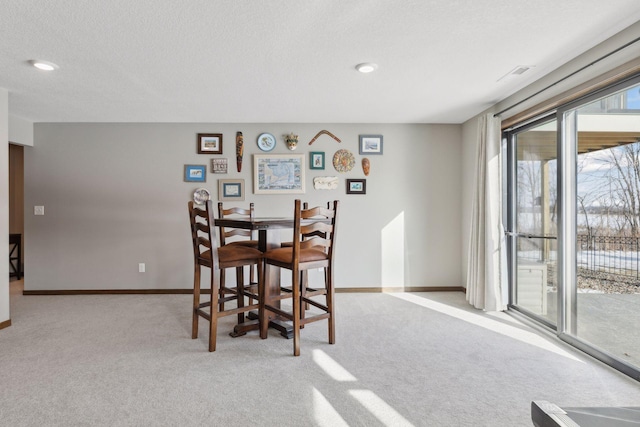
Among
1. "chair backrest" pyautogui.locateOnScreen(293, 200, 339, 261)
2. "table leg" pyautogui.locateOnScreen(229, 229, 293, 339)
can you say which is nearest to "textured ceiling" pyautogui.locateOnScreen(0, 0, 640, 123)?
"chair backrest" pyautogui.locateOnScreen(293, 200, 339, 261)

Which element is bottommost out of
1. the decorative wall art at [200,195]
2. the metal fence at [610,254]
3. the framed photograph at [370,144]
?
the metal fence at [610,254]

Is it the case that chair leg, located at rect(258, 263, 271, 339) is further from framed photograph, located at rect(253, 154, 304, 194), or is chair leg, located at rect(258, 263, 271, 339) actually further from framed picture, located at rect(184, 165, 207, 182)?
framed picture, located at rect(184, 165, 207, 182)

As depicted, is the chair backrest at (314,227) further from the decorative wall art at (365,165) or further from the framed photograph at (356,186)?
the decorative wall art at (365,165)

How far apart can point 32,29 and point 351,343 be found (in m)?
3.03

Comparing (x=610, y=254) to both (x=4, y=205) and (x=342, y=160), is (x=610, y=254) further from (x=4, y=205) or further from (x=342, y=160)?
(x=4, y=205)

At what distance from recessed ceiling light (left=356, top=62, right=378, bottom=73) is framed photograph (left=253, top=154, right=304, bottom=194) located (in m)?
1.81

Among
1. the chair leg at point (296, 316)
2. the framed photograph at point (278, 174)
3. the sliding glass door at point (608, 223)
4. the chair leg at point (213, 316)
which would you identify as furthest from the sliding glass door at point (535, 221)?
the chair leg at point (213, 316)

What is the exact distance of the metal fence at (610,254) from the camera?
2260 mm

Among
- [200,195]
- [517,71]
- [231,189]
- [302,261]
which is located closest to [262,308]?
[302,261]

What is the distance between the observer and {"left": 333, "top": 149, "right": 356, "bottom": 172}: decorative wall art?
14.3 ft

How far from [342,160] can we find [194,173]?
1.92 meters

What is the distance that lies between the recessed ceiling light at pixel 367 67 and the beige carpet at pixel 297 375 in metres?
2.18

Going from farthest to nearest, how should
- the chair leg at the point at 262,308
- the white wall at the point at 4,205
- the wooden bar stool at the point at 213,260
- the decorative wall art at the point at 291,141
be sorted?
the decorative wall art at the point at 291,141, the white wall at the point at 4,205, the chair leg at the point at 262,308, the wooden bar stool at the point at 213,260

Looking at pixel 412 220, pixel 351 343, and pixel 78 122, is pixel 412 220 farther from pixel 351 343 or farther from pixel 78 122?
pixel 78 122
